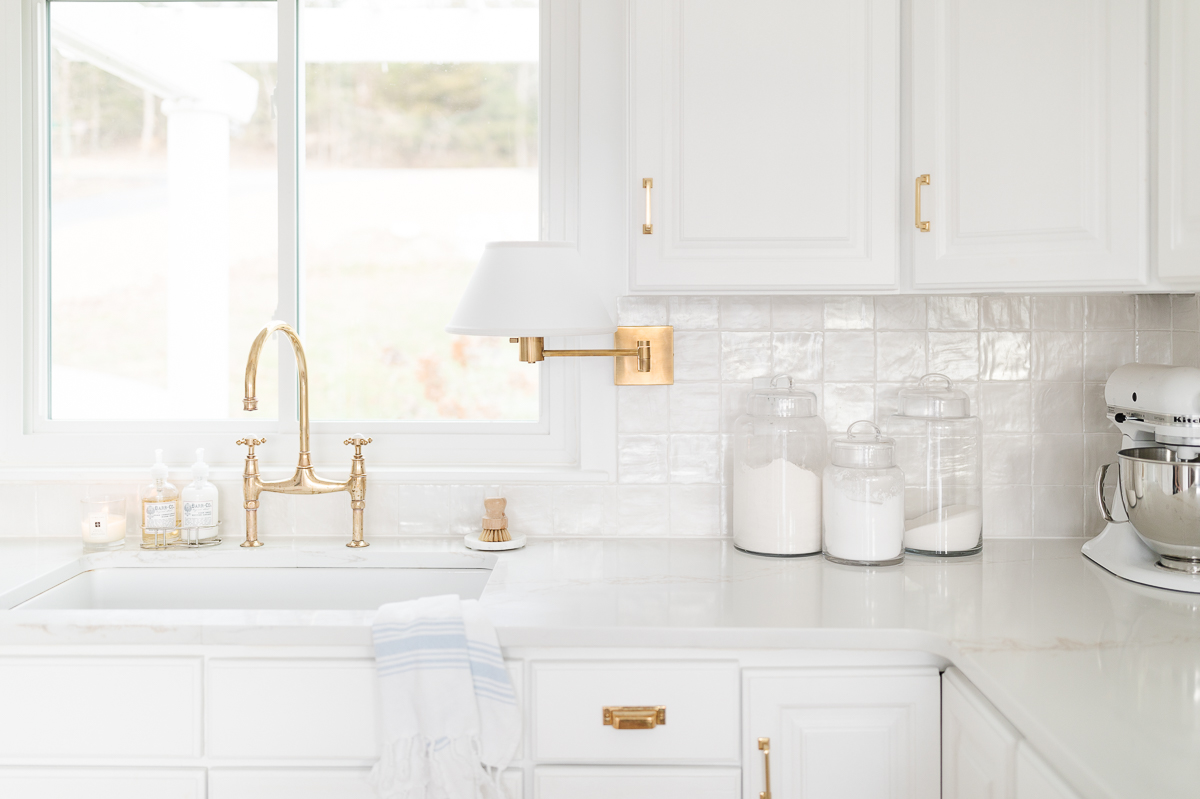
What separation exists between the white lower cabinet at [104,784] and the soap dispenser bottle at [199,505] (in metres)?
0.55

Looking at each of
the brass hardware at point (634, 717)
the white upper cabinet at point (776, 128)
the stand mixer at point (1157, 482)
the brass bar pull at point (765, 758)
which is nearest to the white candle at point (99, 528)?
the brass hardware at point (634, 717)

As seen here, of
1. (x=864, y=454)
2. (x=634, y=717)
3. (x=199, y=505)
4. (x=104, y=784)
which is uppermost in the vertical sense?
(x=864, y=454)

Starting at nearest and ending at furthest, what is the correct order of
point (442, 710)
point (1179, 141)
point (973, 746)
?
point (973, 746) < point (442, 710) < point (1179, 141)

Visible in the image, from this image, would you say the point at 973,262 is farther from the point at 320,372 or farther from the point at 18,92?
the point at 18,92

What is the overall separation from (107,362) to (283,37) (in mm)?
833

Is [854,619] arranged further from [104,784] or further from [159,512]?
[159,512]

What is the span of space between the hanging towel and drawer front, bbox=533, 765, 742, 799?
0.08 meters

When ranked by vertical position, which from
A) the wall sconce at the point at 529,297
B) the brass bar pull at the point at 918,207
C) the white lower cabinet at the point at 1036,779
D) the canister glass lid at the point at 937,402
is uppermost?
the brass bar pull at the point at 918,207

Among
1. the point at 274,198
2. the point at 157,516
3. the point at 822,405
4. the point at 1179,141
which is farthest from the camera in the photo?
the point at 274,198

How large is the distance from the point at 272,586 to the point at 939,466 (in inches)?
53.0

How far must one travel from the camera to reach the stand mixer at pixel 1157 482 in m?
1.44

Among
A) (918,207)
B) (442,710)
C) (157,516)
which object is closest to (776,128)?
(918,207)

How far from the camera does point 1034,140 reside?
150cm

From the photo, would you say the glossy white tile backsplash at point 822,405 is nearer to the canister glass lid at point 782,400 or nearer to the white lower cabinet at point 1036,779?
the canister glass lid at point 782,400
